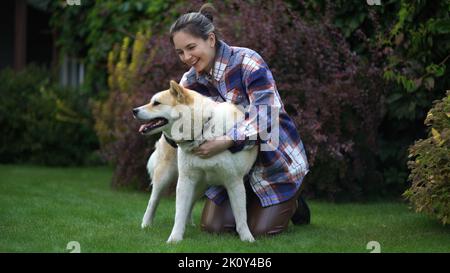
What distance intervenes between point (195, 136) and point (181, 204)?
459 mm

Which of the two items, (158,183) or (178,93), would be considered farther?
(158,183)

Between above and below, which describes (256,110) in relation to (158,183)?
above

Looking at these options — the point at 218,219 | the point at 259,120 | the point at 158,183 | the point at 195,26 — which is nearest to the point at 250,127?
the point at 259,120

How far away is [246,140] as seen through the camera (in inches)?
159

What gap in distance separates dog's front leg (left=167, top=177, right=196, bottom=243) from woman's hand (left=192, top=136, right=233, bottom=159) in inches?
8.7

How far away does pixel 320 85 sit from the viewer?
6133 millimetres

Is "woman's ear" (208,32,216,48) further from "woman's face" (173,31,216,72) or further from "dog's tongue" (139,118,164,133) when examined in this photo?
"dog's tongue" (139,118,164,133)

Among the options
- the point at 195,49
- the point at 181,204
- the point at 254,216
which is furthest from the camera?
the point at 254,216

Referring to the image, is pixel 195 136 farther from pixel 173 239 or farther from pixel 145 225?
pixel 145 225

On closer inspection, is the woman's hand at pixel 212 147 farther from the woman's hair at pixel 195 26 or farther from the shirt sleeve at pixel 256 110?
the woman's hair at pixel 195 26

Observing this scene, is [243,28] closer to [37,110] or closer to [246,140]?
[246,140]

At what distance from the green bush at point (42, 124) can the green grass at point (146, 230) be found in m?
2.07

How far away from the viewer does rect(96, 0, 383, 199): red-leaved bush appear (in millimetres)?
6047

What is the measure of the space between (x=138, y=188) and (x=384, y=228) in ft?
10.3
